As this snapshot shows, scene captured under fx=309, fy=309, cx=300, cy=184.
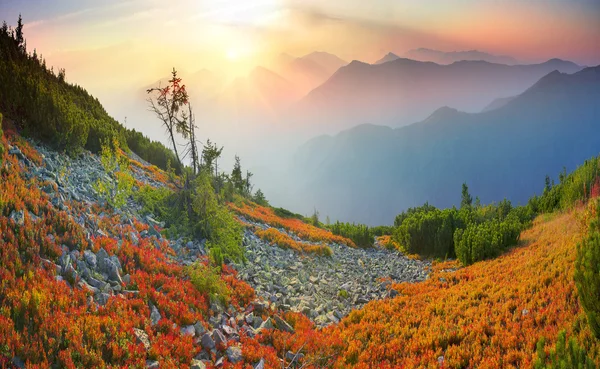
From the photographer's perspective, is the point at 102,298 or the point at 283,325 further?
the point at 283,325

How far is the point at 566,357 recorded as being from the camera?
5.28m

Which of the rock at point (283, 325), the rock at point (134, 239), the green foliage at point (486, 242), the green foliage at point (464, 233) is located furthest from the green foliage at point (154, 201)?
the green foliage at point (464, 233)

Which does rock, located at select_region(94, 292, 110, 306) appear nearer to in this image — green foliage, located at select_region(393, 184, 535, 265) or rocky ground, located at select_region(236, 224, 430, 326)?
rocky ground, located at select_region(236, 224, 430, 326)

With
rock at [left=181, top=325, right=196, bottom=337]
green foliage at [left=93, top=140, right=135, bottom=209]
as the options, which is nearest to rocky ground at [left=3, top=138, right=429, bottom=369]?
rock at [left=181, top=325, right=196, bottom=337]

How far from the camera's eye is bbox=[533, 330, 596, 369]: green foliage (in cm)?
491

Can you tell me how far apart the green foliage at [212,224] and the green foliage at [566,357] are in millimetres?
9711

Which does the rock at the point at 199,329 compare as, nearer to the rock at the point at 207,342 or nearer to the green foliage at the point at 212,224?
the rock at the point at 207,342

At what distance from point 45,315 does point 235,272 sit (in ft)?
20.8

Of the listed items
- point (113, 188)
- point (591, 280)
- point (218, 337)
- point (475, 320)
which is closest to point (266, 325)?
point (218, 337)

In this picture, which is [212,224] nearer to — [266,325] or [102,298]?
[266,325]

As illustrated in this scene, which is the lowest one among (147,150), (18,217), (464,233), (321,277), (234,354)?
(234,354)

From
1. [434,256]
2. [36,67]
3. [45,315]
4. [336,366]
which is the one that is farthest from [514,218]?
[36,67]

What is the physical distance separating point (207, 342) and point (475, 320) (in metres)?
6.91

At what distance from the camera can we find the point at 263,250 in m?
15.1
